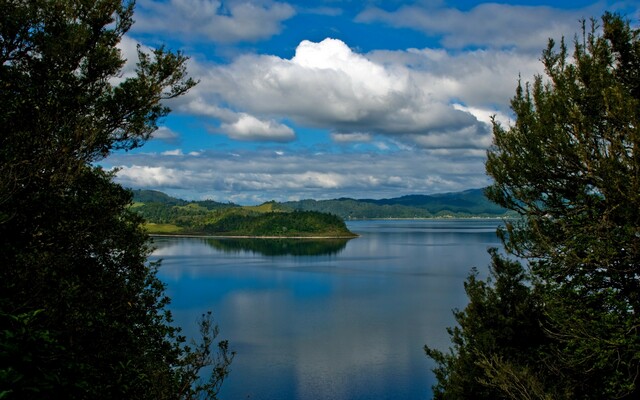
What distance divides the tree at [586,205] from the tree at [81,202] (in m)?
11.5

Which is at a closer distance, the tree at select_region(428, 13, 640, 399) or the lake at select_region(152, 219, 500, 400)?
the tree at select_region(428, 13, 640, 399)

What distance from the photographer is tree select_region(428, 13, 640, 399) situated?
46.9 ft

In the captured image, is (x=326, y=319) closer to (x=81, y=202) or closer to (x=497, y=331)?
(x=497, y=331)

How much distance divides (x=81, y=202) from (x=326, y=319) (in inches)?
2621

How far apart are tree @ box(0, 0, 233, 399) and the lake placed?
3285cm

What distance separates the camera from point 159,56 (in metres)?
18.3

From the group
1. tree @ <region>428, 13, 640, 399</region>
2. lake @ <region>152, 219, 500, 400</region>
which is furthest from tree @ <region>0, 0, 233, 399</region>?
lake @ <region>152, 219, 500, 400</region>

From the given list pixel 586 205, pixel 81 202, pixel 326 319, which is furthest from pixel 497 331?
pixel 326 319

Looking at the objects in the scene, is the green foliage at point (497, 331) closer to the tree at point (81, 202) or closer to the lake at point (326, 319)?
the tree at point (81, 202)

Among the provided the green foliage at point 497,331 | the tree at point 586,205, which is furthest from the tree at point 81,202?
the green foliage at point 497,331

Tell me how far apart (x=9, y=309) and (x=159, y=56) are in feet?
37.4

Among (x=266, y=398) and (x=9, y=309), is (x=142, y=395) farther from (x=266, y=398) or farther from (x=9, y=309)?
(x=266, y=398)

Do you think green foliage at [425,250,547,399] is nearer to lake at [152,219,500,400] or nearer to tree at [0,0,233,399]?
tree at [0,0,233,399]

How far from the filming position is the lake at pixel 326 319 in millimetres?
49844
